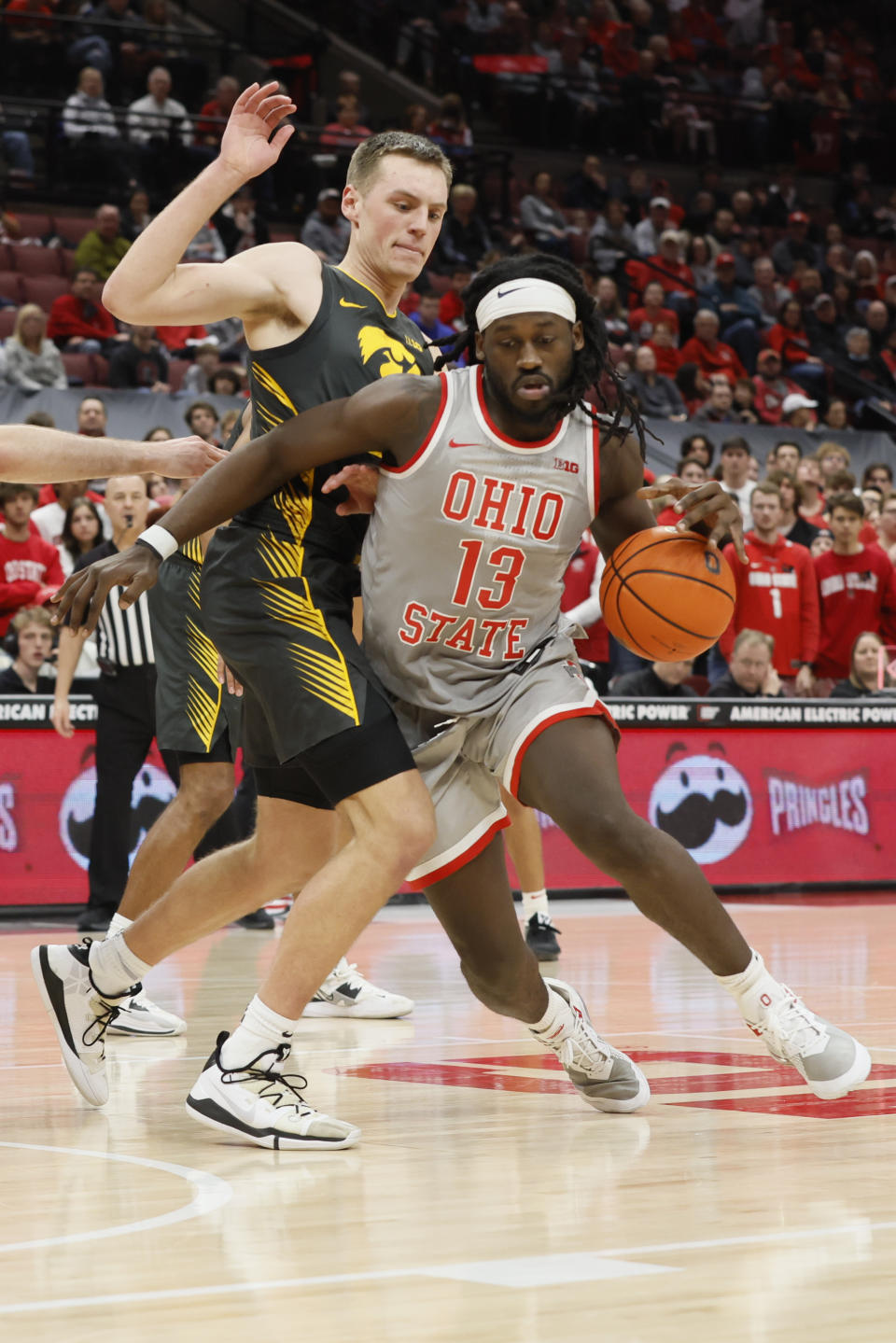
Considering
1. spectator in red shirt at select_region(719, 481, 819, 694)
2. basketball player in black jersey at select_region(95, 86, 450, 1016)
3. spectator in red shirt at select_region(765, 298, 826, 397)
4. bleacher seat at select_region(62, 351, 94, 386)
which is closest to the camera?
basketball player in black jersey at select_region(95, 86, 450, 1016)

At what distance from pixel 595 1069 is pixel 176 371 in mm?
10832

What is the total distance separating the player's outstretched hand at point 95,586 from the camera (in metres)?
3.94

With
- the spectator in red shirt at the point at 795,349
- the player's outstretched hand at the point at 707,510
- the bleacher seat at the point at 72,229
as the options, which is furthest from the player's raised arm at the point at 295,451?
the spectator in red shirt at the point at 795,349

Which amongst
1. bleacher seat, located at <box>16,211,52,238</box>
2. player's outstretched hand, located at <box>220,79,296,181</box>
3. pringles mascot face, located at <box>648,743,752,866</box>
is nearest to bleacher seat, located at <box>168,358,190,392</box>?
bleacher seat, located at <box>16,211,52,238</box>

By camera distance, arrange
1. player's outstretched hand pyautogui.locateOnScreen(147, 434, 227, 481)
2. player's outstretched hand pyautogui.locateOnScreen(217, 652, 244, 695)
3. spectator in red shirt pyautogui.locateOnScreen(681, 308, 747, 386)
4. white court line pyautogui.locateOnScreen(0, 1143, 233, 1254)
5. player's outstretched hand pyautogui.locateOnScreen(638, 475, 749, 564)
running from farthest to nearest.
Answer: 1. spectator in red shirt pyautogui.locateOnScreen(681, 308, 747, 386)
2. player's outstretched hand pyautogui.locateOnScreen(217, 652, 244, 695)
3. player's outstretched hand pyautogui.locateOnScreen(147, 434, 227, 481)
4. player's outstretched hand pyautogui.locateOnScreen(638, 475, 749, 564)
5. white court line pyautogui.locateOnScreen(0, 1143, 233, 1254)

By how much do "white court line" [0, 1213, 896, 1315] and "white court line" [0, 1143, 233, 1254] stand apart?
365mm

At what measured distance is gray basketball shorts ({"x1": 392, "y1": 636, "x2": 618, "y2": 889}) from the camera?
416 cm

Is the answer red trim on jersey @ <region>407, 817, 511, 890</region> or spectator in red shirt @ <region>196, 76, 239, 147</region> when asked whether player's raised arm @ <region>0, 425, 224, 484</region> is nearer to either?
red trim on jersey @ <region>407, 817, 511, 890</region>

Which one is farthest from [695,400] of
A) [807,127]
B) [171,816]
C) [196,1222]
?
[196,1222]

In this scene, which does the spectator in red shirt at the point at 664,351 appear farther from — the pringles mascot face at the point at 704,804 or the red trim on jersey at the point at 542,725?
the red trim on jersey at the point at 542,725

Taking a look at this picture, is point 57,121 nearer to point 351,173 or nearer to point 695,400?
point 695,400

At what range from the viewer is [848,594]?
1209cm

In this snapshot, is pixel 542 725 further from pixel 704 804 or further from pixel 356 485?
pixel 704 804

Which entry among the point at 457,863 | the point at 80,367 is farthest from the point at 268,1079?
the point at 80,367
